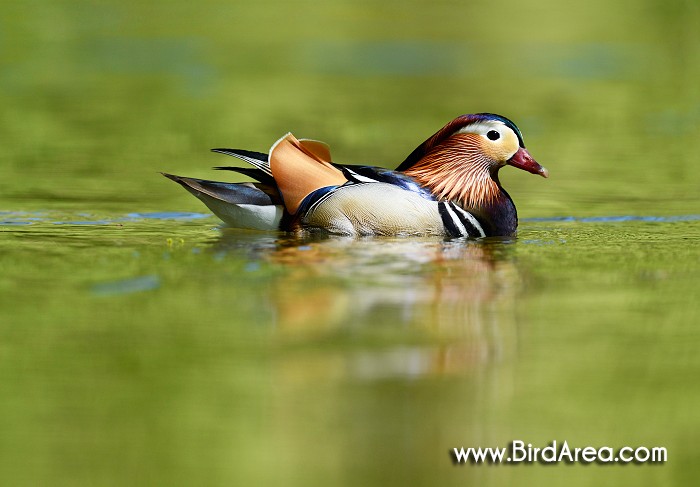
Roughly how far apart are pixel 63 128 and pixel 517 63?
7.09 metres

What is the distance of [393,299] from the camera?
6.71 m

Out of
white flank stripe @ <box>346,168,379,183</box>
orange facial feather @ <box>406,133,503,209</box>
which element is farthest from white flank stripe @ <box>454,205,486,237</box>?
white flank stripe @ <box>346,168,379,183</box>

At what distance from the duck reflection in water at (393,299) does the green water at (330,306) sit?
0.02m

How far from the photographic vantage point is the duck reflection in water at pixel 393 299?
5.74 meters

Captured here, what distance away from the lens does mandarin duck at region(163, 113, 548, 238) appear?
28.1 ft

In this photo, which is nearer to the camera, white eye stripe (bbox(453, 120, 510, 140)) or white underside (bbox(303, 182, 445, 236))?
white underside (bbox(303, 182, 445, 236))

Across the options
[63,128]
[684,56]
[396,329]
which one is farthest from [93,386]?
[684,56]

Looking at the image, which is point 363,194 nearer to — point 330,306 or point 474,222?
point 474,222

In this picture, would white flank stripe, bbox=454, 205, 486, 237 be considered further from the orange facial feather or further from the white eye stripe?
the white eye stripe

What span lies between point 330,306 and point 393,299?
Answer: 37cm

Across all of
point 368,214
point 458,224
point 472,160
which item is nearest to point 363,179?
point 368,214

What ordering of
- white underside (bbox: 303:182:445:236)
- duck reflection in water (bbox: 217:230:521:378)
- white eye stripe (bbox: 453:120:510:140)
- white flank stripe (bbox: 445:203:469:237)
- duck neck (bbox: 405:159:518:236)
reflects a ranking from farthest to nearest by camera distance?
1. white eye stripe (bbox: 453:120:510:140)
2. duck neck (bbox: 405:159:518:236)
3. white flank stripe (bbox: 445:203:469:237)
4. white underside (bbox: 303:182:445:236)
5. duck reflection in water (bbox: 217:230:521:378)

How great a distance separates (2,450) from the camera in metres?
4.73

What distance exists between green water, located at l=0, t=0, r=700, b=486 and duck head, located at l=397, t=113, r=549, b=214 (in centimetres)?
45
